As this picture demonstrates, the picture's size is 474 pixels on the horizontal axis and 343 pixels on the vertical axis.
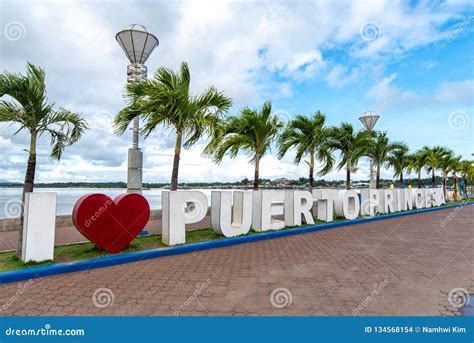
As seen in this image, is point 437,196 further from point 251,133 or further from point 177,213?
point 177,213

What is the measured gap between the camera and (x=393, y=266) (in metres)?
6.17

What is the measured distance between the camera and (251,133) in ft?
38.2

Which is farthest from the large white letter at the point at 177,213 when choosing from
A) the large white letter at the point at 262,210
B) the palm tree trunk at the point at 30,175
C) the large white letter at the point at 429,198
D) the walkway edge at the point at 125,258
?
the large white letter at the point at 429,198

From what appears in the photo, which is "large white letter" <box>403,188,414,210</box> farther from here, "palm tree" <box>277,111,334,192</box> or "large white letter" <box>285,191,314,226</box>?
"large white letter" <box>285,191,314,226</box>

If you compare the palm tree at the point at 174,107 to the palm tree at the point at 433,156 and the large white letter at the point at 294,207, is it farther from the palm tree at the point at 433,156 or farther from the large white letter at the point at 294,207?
the palm tree at the point at 433,156

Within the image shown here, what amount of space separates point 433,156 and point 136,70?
3004cm

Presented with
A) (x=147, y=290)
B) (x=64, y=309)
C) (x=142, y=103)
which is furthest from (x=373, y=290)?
(x=142, y=103)

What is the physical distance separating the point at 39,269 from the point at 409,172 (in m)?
31.4

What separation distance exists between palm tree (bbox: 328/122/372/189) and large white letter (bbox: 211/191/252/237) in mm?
8077

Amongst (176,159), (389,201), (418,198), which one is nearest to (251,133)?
(176,159)

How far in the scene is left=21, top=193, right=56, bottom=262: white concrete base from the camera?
18.0ft

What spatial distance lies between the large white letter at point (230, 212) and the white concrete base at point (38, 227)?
402 cm

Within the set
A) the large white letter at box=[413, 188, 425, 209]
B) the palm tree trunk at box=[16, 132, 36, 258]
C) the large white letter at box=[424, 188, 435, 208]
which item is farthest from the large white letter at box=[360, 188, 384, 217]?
the palm tree trunk at box=[16, 132, 36, 258]

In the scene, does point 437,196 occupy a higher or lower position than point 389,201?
higher
